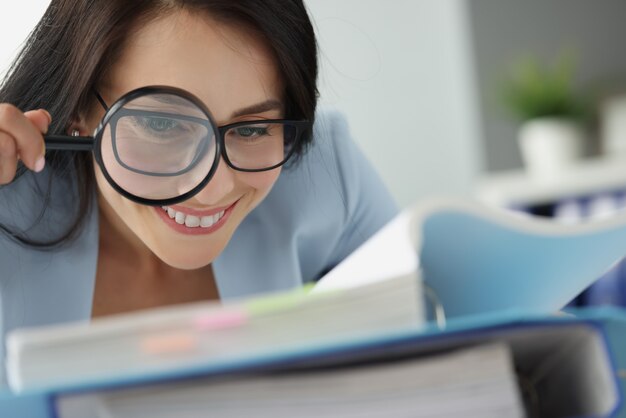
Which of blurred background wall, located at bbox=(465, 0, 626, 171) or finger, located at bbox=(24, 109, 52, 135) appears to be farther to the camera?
blurred background wall, located at bbox=(465, 0, 626, 171)

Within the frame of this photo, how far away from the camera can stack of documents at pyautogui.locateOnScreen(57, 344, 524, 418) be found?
416 mm

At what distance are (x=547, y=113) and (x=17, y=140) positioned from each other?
115 inches

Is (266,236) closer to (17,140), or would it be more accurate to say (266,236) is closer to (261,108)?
(261,108)

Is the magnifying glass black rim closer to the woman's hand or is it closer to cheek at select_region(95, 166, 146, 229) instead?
the woman's hand

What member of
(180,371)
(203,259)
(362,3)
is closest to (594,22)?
(362,3)

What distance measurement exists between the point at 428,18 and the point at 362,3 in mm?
728

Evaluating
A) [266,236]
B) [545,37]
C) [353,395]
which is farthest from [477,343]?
[545,37]

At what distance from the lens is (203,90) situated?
0.93 metres

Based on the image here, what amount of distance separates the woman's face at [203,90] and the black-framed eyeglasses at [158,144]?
0.05 meters

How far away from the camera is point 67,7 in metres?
1.03

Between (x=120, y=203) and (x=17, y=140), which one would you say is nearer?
(x=17, y=140)

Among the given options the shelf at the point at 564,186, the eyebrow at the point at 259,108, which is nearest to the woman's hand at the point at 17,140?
the eyebrow at the point at 259,108

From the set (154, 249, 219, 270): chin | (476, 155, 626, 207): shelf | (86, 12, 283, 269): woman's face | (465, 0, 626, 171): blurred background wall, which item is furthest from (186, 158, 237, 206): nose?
(465, 0, 626, 171): blurred background wall

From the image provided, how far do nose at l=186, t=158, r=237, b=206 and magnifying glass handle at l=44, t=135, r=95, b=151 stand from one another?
20 cm
